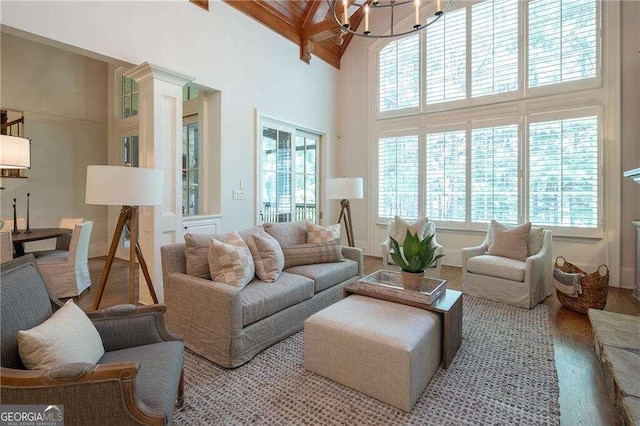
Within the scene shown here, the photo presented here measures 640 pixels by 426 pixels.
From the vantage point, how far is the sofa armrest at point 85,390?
1.03 m

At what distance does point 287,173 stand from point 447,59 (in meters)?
3.12

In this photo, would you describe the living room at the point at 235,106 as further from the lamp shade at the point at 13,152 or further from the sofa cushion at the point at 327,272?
the sofa cushion at the point at 327,272

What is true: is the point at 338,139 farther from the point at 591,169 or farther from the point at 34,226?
the point at 34,226

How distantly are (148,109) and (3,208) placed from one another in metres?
3.59

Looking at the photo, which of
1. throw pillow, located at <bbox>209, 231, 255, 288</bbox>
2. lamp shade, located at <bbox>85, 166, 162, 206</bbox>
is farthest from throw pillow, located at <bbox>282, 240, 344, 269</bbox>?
lamp shade, located at <bbox>85, 166, 162, 206</bbox>

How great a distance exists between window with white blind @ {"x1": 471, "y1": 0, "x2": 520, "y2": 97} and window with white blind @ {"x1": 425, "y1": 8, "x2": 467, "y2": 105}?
0.47 feet

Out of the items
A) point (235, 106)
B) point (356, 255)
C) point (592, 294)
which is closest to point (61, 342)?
point (356, 255)

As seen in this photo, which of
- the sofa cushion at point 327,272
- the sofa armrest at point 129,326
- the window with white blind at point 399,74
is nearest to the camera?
the sofa armrest at point 129,326

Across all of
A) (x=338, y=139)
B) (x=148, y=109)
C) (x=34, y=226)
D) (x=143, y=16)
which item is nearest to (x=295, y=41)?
(x=338, y=139)

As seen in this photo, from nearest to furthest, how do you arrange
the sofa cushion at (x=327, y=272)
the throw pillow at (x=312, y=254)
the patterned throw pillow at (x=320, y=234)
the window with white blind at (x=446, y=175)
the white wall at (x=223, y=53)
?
the white wall at (x=223, y=53) < the sofa cushion at (x=327, y=272) < the throw pillow at (x=312, y=254) < the patterned throw pillow at (x=320, y=234) < the window with white blind at (x=446, y=175)

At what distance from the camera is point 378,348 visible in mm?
1756

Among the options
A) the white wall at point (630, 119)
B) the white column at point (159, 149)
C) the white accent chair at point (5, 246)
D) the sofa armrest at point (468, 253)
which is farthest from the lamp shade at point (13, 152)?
the white wall at point (630, 119)

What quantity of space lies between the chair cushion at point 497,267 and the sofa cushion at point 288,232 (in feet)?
6.53

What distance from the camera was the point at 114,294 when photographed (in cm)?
360
